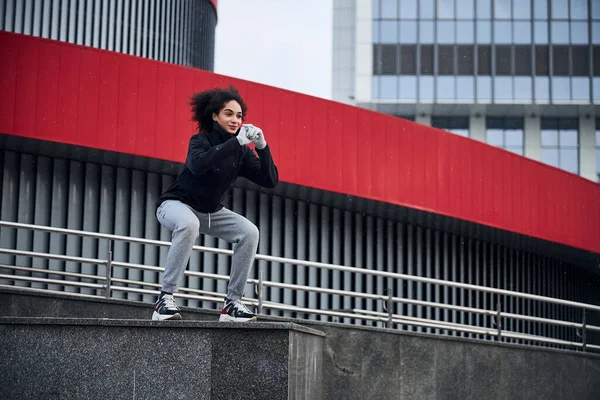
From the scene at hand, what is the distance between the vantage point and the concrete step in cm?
644

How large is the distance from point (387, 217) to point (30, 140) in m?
6.08

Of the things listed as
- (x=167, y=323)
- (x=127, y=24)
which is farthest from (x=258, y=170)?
(x=127, y=24)

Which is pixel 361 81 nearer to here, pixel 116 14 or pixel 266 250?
pixel 116 14

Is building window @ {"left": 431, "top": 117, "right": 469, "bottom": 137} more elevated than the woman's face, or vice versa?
building window @ {"left": 431, "top": 117, "right": 469, "bottom": 137}

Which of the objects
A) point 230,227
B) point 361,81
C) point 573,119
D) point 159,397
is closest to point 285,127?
point 230,227

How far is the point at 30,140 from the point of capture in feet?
40.9

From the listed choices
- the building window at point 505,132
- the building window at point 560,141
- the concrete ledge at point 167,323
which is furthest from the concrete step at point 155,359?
the building window at point 560,141

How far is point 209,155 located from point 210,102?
60 cm

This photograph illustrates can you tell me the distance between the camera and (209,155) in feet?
22.2

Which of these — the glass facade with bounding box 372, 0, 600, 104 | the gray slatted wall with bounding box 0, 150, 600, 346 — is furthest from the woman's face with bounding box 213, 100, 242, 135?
the glass facade with bounding box 372, 0, 600, 104

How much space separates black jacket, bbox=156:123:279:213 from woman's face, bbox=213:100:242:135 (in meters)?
0.04

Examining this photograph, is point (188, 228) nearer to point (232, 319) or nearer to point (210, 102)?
point (232, 319)

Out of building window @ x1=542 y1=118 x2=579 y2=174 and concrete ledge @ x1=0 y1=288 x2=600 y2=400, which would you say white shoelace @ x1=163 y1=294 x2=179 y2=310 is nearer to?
concrete ledge @ x1=0 y1=288 x2=600 y2=400

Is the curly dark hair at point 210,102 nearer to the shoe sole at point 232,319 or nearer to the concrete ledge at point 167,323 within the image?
the shoe sole at point 232,319
